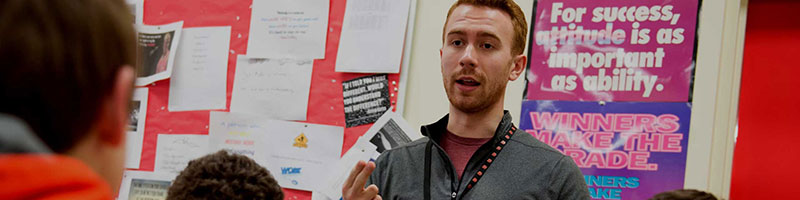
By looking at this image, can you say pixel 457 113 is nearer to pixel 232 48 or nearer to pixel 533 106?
Result: pixel 533 106

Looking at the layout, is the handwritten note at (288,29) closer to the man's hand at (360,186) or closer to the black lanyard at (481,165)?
the black lanyard at (481,165)

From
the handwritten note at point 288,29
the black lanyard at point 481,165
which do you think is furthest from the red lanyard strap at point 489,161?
the handwritten note at point 288,29

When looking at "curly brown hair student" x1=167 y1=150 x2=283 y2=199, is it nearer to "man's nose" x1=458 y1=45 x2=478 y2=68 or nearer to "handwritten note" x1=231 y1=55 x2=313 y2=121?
"man's nose" x1=458 y1=45 x2=478 y2=68

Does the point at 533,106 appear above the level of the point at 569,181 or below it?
above

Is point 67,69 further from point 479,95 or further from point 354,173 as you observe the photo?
point 479,95

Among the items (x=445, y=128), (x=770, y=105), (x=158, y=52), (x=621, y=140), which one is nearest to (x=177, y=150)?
(x=158, y=52)

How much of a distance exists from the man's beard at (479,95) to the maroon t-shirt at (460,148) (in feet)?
0.21

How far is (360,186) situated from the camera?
123 cm

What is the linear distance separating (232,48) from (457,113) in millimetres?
1005

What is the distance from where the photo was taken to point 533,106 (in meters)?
1.74

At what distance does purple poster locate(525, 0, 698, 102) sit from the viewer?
1.59m

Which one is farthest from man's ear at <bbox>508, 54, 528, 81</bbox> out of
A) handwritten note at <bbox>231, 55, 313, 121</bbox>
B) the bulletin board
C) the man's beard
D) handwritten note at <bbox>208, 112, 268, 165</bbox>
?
handwritten note at <bbox>208, 112, 268, 165</bbox>

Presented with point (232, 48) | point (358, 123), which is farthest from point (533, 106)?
point (232, 48)

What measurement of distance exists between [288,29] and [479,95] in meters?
0.88
